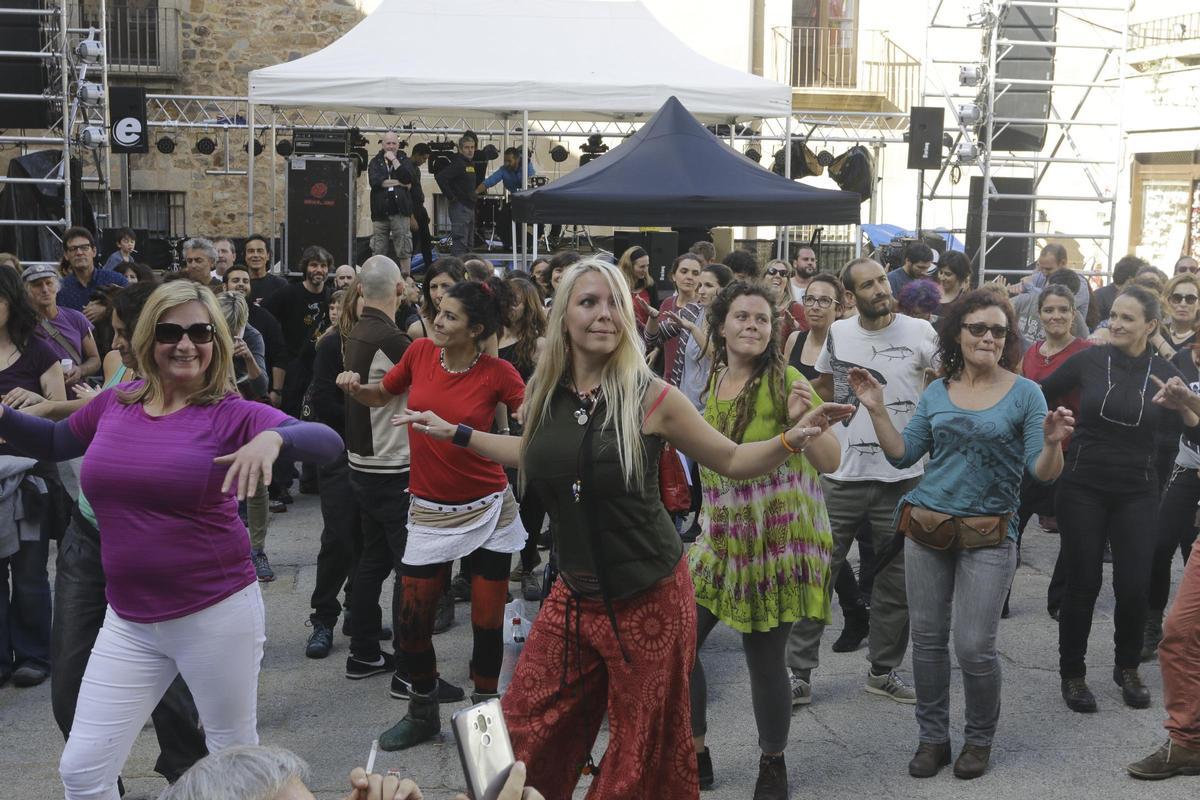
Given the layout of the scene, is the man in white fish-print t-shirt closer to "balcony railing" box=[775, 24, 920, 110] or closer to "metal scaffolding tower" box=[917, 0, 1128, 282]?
"metal scaffolding tower" box=[917, 0, 1128, 282]

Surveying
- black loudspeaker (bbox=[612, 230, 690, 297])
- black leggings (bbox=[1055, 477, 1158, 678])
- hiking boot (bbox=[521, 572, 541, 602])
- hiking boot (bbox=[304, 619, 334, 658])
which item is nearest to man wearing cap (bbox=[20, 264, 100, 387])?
hiking boot (bbox=[304, 619, 334, 658])

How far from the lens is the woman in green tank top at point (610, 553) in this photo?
3.57 meters

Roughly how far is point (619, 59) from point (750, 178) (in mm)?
5277

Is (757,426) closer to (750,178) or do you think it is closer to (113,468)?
(113,468)

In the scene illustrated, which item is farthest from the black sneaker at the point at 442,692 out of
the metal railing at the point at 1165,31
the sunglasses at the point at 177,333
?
the metal railing at the point at 1165,31

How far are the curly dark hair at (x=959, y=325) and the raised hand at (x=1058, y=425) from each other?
0.53m

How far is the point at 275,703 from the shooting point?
18.6 ft

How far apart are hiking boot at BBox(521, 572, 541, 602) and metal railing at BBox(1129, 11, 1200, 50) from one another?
664 inches

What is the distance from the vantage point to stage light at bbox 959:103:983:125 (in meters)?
13.8

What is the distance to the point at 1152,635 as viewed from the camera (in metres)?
6.39

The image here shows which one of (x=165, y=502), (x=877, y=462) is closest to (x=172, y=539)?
(x=165, y=502)

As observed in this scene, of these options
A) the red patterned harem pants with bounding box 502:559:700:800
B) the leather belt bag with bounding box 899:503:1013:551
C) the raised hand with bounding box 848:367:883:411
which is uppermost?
the raised hand with bounding box 848:367:883:411

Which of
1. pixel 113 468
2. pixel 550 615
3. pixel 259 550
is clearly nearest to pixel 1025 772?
pixel 550 615

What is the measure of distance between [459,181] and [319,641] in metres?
10.2
